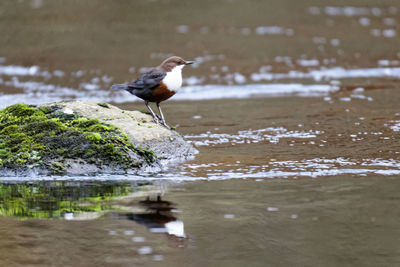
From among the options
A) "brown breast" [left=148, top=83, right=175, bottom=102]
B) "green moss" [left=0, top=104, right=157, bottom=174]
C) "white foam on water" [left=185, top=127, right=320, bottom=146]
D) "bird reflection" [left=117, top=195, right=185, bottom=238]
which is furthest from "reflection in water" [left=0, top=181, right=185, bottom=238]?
"white foam on water" [left=185, top=127, right=320, bottom=146]

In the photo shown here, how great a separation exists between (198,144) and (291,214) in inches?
120

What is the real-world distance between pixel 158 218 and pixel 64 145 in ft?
5.68

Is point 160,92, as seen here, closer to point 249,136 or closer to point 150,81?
point 150,81

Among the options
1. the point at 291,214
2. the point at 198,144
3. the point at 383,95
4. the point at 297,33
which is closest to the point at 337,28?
the point at 297,33

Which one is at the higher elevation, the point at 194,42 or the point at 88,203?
the point at 194,42

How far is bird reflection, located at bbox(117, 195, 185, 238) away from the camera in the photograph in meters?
4.75

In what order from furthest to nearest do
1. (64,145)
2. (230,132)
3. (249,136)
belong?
(230,132)
(249,136)
(64,145)

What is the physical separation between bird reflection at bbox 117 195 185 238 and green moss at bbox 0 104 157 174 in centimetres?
99

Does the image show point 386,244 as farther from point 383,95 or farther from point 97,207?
point 383,95

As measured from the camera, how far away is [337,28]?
55.1 ft

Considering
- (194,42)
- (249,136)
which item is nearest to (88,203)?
(249,136)

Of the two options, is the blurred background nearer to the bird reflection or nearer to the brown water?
the brown water

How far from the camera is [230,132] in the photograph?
8.61 m

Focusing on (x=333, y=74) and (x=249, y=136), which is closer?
(x=249, y=136)
